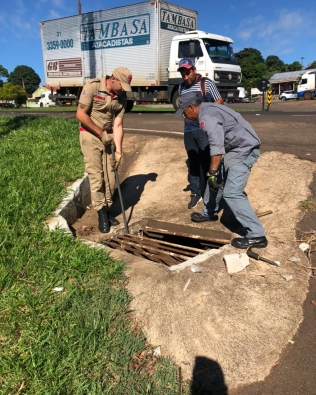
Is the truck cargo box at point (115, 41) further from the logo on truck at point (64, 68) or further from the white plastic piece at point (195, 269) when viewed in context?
the white plastic piece at point (195, 269)

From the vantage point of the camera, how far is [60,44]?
65.0 feet

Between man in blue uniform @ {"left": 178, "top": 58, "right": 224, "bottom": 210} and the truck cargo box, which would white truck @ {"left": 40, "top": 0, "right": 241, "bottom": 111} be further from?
man in blue uniform @ {"left": 178, "top": 58, "right": 224, "bottom": 210}

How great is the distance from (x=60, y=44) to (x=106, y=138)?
1764cm

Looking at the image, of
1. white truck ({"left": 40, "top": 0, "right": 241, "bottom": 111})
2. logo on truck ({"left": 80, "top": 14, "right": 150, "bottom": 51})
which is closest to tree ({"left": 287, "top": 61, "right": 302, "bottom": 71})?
white truck ({"left": 40, "top": 0, "right": 241, "bottom": 111})

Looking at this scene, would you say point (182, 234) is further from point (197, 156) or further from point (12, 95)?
point (12, 95)

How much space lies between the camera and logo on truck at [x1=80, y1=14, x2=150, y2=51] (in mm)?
15836

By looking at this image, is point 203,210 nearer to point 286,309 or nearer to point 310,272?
point 310,272

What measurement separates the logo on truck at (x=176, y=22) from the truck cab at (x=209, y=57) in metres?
1.30

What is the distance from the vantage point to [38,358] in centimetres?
254

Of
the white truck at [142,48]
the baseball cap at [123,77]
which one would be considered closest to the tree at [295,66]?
the white truck at [142,48]

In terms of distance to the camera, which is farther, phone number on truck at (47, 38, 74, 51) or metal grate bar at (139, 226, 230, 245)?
phone number on truck at (47, 38, 74, 51)

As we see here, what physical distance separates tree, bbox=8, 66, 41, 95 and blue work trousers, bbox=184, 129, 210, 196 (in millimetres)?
115457

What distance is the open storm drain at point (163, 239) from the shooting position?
14.4 ft

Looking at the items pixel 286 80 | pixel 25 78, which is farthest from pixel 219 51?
pixel 25 78
